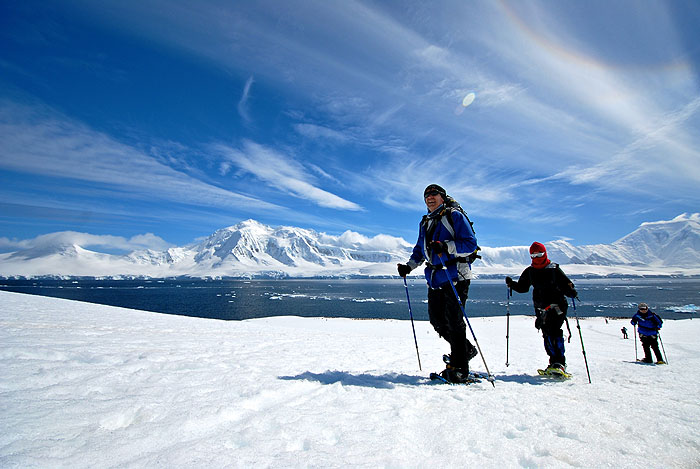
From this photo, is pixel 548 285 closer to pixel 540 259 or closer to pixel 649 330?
pixel 540 259

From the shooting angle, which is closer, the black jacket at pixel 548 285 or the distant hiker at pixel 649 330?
the black jacket at pixel 548 285

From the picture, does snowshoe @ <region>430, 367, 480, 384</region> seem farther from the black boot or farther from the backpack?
the backpack

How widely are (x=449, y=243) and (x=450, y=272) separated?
1.57 feet

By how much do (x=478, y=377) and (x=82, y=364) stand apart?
18.8 ft

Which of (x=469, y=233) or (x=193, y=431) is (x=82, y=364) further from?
(x=469, y=233)

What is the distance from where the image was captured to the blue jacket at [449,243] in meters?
4.95

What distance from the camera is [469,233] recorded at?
502 centimetres

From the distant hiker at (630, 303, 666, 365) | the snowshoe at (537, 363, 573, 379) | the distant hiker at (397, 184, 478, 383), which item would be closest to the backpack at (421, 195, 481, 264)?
the distant hiker at (397, 184, 478, 383)

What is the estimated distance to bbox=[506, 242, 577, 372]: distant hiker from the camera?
596 cm

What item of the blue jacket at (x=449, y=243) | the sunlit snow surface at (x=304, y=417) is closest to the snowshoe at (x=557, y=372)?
the sunlit snow surface at (x=304, y=417)

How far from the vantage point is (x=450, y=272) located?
5.02m

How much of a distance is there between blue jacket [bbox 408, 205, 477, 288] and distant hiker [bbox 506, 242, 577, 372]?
1.73 metres

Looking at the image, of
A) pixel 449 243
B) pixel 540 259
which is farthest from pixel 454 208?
pixel 540 259

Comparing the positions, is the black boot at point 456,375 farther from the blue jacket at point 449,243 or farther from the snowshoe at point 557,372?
the snowshoe at point 557,372
